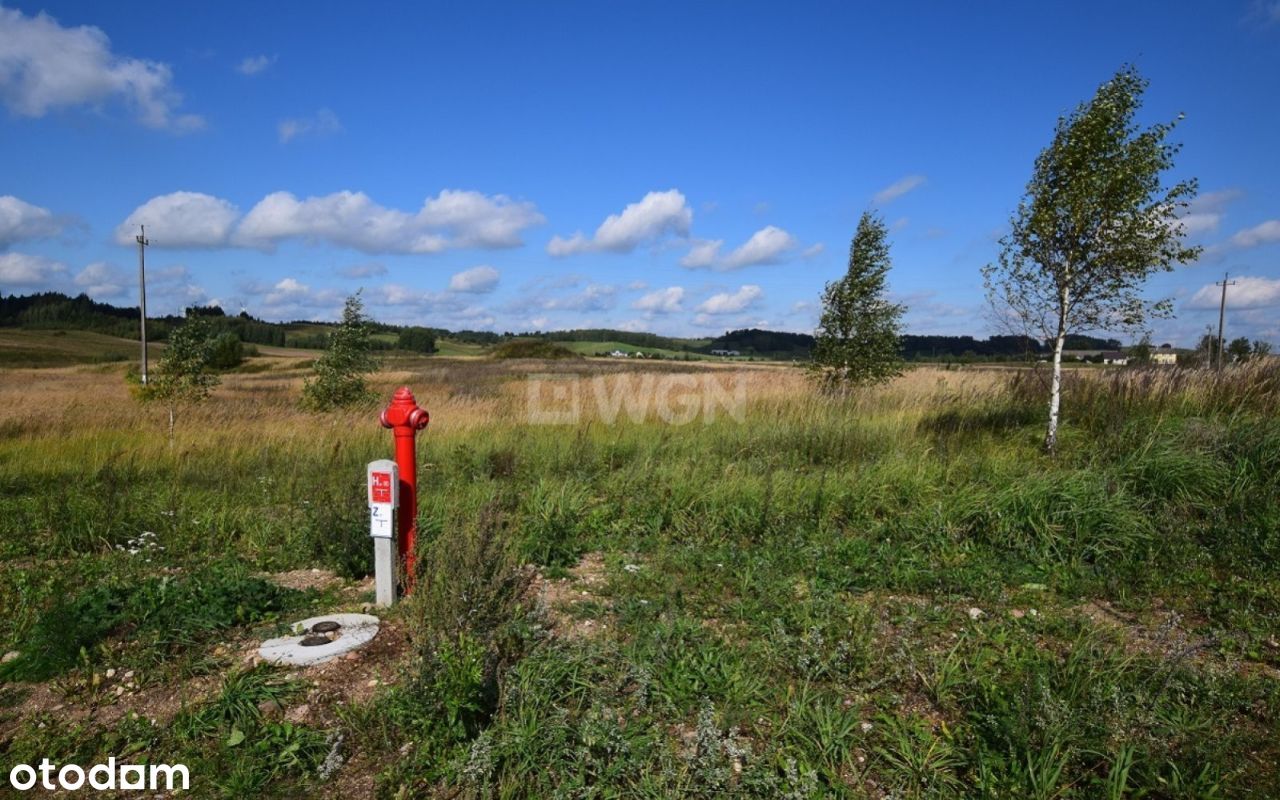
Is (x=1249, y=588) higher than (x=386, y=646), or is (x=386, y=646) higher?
(x=1249, y=588)

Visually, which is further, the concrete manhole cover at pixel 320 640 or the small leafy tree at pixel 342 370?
the small leafy tree at pixel 342 370

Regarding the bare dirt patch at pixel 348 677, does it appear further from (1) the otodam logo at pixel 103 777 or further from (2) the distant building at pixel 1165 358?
(2) the distant building at pixel 1165 358

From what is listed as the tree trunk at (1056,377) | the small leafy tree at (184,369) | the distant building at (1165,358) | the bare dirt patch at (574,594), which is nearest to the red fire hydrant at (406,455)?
the bare dirt patch at (574,594)

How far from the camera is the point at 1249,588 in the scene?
4.46 metres

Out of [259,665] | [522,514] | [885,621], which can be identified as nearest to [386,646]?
[259,665]

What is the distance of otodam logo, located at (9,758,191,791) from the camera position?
8.93 feet

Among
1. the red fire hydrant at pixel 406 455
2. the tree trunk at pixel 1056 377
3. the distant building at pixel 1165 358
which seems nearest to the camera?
the red fire hydrant at pixel 406 455

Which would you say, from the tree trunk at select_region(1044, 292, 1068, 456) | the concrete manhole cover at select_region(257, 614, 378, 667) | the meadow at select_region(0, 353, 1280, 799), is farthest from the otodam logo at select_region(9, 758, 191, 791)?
the tree trunk at select_region(1044, 292, 1068, 456)

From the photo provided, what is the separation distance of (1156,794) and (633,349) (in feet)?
299

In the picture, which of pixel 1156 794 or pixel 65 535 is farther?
pixel 65 535

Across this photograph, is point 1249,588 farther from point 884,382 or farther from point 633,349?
point 633,349

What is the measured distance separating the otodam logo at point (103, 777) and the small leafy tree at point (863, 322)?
13272mm

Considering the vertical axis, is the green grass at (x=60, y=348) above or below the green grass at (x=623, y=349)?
below

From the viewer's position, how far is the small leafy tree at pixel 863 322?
1387 cm
